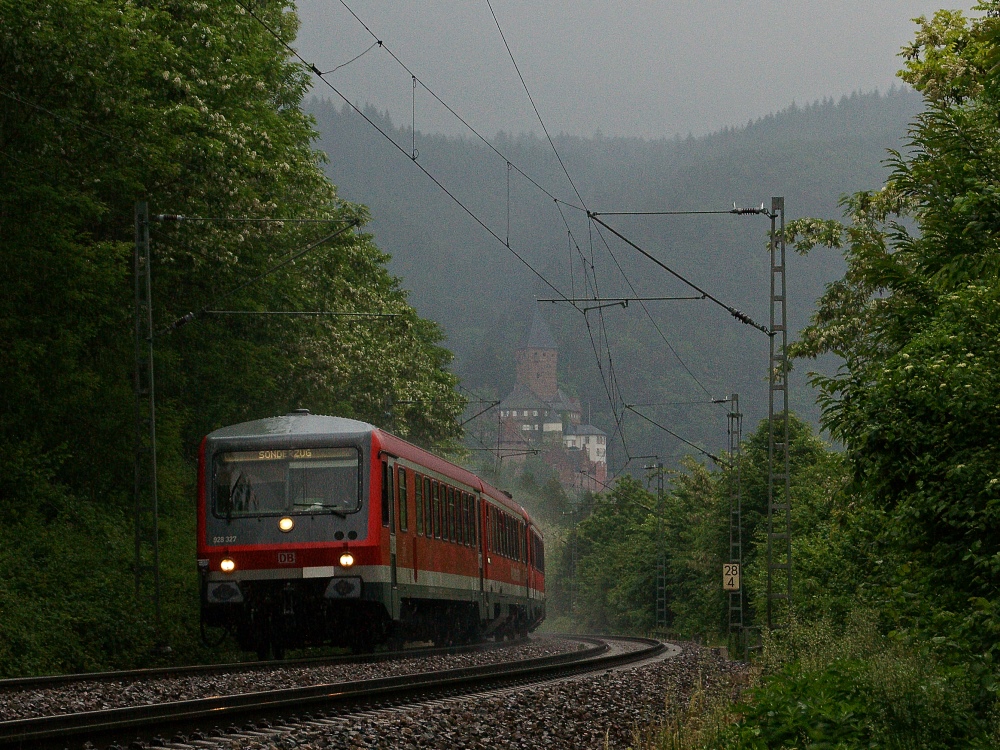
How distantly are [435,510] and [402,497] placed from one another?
2.71 m

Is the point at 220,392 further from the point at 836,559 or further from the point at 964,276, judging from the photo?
the point at 964,276

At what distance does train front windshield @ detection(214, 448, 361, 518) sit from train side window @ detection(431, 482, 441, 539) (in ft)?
13.7

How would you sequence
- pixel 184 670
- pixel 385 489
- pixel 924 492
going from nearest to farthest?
1. pixel 924 492
2. pixel 184 670
3. pixel 385 489

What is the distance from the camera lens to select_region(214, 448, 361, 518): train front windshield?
21.5 meters

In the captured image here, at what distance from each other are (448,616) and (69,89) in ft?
39.7

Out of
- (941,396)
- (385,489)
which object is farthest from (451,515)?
(941,396)

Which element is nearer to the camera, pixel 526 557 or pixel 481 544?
pixel 481 544

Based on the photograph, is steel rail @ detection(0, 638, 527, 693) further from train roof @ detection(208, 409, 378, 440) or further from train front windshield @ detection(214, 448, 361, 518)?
train roof @ detection(208, 409, 378, 440)

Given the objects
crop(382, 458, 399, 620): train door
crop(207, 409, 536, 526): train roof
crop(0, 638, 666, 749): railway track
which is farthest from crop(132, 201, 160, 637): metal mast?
crop(0, 638, 666, 749): railway track

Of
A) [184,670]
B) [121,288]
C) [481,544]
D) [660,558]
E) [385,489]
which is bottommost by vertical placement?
[660,558]

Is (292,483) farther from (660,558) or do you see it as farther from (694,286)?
(660,558)

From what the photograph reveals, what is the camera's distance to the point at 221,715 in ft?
37.1

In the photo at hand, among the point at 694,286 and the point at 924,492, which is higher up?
the point at 694,286

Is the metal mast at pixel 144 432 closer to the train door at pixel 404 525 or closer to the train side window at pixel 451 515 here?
the train door at pixel 404 525
